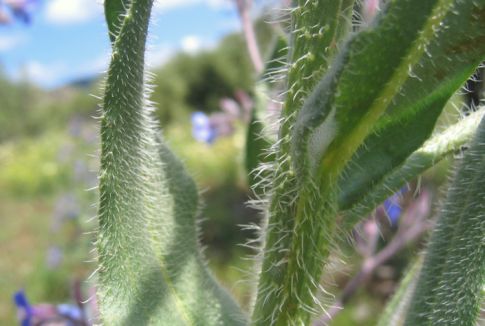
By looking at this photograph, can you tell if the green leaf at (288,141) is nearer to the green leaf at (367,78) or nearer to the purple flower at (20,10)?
the green leaf at (367,78)

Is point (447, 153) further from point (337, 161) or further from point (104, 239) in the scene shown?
point (104, 239)

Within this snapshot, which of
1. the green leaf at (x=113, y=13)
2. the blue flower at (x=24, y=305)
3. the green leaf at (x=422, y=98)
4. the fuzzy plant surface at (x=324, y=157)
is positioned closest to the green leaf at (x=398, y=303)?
the fuzzy plant surface at (x=324, y=157)

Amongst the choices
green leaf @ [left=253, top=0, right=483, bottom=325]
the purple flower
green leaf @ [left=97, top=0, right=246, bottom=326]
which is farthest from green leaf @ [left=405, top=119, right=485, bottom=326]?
the purple flower

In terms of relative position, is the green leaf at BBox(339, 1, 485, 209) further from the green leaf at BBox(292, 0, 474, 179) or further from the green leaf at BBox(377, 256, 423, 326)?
the green leaf at BBox(377, 256, 423, 326)

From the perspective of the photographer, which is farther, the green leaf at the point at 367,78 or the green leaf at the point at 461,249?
the green leaf at the point at 461,249

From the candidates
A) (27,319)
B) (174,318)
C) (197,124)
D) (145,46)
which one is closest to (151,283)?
(174,318)

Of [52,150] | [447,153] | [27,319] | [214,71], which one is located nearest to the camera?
[447,153]

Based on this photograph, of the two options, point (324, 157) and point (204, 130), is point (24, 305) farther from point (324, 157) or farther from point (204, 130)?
point (204, 130)
